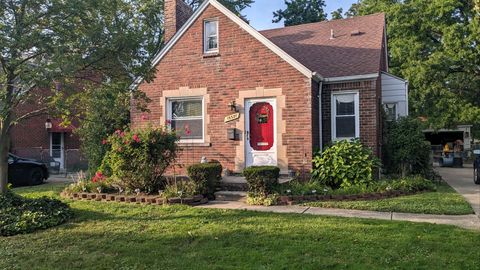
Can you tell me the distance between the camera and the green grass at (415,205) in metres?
7.85

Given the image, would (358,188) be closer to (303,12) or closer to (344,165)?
(344,165)

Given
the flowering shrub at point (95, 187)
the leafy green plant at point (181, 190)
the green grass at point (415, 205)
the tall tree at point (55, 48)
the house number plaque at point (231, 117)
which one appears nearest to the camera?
the tall tree at point (55, 48)

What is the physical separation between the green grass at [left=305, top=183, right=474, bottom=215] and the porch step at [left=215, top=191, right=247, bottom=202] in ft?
5.70

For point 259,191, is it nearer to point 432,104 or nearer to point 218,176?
point 218,176

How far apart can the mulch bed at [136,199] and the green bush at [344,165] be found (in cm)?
340

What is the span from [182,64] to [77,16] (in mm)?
5856

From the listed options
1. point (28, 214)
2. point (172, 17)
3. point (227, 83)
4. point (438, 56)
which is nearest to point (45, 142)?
point (172, 17)

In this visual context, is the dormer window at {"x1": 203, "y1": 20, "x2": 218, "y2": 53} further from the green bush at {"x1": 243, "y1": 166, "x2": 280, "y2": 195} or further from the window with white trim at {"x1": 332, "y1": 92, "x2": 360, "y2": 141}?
the green bush at {"x1": 243, "y1": 166, "x2": 280, "y2": 195}

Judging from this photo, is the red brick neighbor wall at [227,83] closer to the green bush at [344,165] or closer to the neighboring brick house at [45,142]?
the green bush at [344,165]

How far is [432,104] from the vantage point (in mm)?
26812

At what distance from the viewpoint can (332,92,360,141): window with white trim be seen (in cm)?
1216

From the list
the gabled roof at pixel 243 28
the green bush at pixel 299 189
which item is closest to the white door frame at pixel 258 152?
the gabled roof at pixel 243 28

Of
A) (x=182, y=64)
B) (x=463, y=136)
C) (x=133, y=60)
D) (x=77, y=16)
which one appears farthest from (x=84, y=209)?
(x=463, y=136)

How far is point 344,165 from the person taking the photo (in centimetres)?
1069
